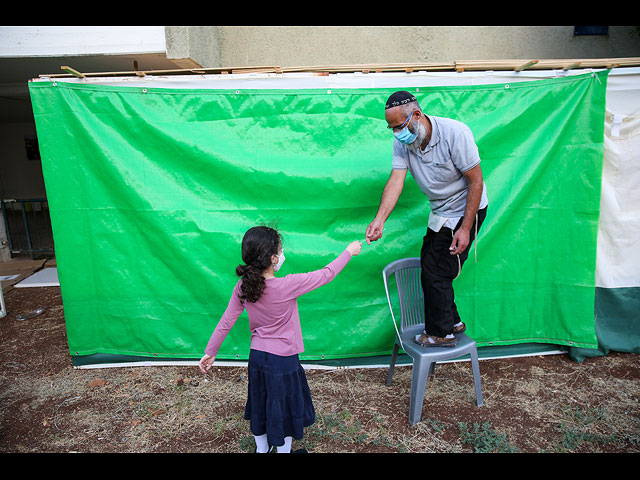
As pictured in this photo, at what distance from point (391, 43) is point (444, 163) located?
4.38 m

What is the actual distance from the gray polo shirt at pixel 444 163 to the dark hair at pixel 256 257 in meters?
1.18

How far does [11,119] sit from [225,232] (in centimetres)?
1114

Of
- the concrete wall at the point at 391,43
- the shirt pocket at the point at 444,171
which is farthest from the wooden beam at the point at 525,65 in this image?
the concrete wall at the point at 391,43

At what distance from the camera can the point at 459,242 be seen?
260 centimetres

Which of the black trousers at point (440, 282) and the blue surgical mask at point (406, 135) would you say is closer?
the blue surgical mask at point (406, 135)

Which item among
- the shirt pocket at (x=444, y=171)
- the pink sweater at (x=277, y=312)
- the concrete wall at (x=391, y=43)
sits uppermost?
the concrete wall at (x=391, y=43)

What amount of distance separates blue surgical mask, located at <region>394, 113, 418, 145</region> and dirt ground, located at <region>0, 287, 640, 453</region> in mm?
1845

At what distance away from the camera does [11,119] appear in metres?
10.8

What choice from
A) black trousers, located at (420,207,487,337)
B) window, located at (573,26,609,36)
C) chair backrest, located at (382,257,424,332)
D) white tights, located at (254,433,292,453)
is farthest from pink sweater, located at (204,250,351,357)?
window, located at (573,26,609,36)

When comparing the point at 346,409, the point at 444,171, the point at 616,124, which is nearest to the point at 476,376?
the point at 346,409

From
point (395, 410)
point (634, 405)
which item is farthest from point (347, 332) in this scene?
point (634, 405)

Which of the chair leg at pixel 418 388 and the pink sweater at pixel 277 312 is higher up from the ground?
the pink sweater at pixel 277 312

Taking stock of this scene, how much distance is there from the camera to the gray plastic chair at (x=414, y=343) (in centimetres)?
263

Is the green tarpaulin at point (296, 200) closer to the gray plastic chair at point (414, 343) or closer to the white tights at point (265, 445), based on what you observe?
the gray plastic chair at point (414, 343)
